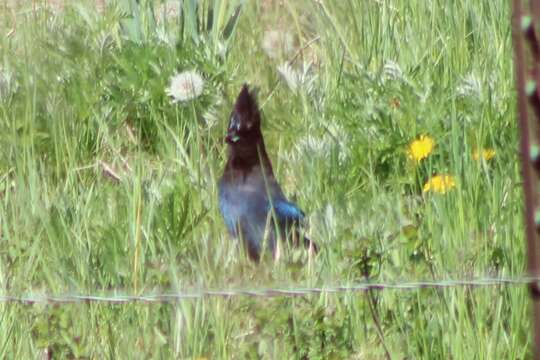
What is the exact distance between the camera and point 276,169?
168 inches

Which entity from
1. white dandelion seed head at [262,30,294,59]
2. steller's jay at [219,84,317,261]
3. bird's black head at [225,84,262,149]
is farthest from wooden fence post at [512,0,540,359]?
white dandelion seed head at [262,30,294,59]

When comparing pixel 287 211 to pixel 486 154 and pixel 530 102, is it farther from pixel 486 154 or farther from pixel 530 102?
pixel 530 102

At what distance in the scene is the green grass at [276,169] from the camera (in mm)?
3162

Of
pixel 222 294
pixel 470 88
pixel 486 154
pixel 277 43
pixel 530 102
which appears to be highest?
pixel 277 43

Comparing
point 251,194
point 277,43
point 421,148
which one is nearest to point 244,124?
point 251,194

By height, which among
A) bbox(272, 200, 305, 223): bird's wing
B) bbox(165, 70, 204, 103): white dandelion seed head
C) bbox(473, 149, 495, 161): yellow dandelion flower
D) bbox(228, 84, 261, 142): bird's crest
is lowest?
bbox(272, 200, 305, 223): bird's wing

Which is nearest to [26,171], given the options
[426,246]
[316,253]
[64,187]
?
[64,187]

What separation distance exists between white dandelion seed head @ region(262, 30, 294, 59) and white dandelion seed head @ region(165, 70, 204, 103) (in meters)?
0.44

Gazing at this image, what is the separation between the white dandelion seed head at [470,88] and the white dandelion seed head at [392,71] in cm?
20

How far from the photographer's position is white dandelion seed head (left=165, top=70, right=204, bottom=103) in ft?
14.7

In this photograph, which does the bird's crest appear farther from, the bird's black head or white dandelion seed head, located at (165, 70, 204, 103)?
white dandelion seed head, located at (165, 70, 204, 103)

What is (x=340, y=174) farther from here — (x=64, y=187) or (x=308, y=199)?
(x=64, y=187)

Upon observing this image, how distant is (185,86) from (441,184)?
1.02 m

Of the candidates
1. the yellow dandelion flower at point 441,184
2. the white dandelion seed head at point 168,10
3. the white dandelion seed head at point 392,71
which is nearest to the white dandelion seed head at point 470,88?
the white dandelion seed head at point 392,71
